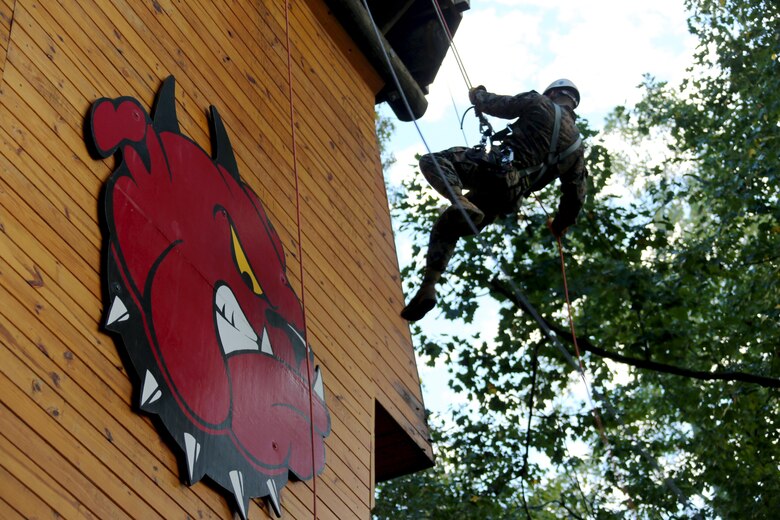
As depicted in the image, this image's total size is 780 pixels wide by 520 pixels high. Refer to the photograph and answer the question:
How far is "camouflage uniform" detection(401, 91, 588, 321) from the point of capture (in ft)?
24.6

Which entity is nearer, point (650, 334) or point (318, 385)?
point (318, 385)

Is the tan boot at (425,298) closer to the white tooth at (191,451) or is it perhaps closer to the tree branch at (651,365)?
the white tooth at (191,451)

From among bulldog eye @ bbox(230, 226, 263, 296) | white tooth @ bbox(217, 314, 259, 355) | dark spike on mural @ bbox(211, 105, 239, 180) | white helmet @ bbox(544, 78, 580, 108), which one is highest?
white helmet @ bbox(544, 78, 580, 108)

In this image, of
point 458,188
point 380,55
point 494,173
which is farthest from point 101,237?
point 380,55

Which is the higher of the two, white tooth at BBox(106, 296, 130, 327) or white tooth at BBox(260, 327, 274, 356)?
white tooth at BBox(260, 327, 274, 356)

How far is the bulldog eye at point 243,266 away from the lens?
6281 millimetres

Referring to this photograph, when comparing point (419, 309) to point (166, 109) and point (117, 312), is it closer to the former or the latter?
point (166, 109)

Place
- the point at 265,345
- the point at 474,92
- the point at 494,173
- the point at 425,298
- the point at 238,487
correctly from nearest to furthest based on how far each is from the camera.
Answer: the point at 238,487 < the point at 265,345 < the point at 425,298 < the point at 494,173 < the point at 474,92

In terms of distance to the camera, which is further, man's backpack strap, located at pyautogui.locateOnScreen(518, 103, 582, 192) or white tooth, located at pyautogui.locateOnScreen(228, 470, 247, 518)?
man's backpack strap, located at pyautogui.locateOnScreen(518, 103, 582, 192)

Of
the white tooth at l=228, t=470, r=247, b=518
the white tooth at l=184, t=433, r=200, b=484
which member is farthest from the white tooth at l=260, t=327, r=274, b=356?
the white tooth at l=184, t=433, r=200, b=484

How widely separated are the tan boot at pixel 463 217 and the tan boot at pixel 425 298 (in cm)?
34

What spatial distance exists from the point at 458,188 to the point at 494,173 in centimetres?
30

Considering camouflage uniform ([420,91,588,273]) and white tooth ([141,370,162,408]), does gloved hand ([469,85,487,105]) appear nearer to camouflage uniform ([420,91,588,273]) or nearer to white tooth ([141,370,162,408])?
camouflage uniform ([420,91,588,273])

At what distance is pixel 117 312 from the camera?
198 inches
